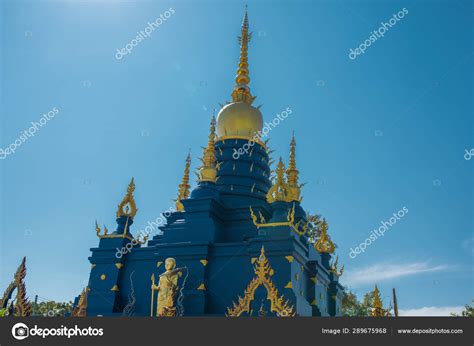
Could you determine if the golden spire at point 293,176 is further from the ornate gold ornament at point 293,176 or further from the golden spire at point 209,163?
the golden spire at point 209,163

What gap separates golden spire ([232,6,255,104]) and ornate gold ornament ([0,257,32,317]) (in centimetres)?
2308

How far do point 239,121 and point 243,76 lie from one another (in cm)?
531

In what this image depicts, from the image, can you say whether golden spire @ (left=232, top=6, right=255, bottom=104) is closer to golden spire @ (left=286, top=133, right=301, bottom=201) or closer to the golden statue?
golden spire @ (left=286, top=133, right=301, bottom=201)

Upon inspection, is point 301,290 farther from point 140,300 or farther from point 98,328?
point 98,328

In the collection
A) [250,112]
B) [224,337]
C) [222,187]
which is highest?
[250,112]

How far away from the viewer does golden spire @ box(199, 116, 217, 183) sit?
101 ft

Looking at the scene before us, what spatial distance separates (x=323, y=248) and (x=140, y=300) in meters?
13.9

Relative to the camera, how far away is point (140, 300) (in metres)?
27.1

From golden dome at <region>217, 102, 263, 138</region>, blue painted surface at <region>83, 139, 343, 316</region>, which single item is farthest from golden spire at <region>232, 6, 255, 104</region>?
blue painted surface at <region>83, 139, 343, 316</region>

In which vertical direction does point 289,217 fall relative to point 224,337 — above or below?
above

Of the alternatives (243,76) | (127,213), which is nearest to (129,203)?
(127,213)

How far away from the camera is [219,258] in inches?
1027

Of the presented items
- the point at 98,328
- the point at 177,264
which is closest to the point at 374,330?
the point at 98,328

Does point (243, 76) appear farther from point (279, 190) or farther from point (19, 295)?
point (19, 295)
